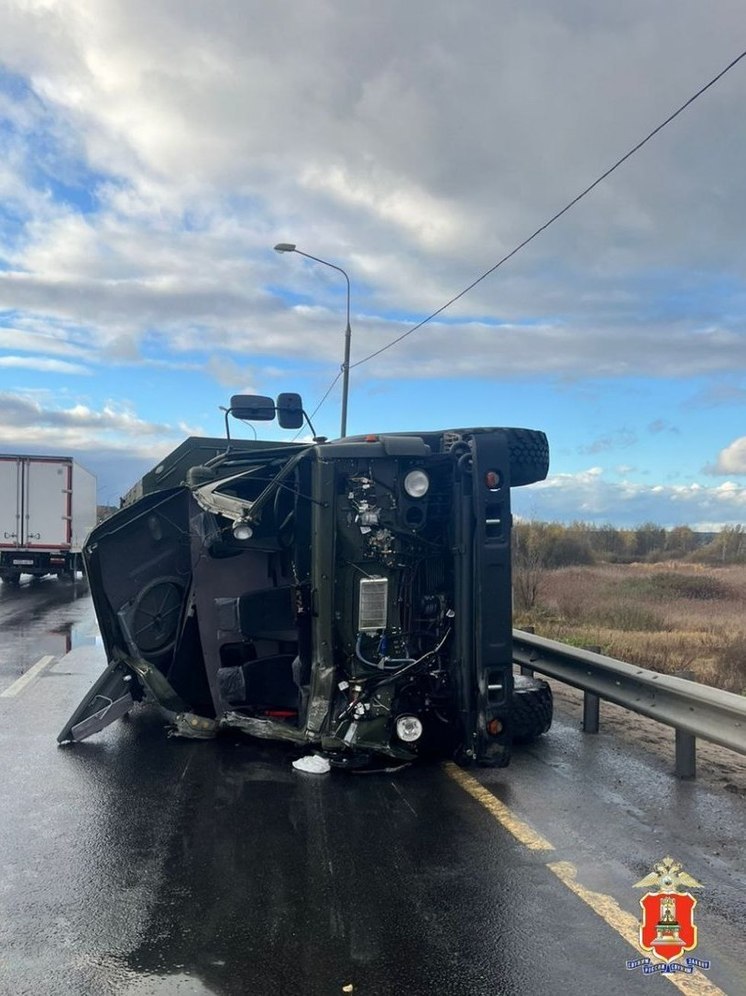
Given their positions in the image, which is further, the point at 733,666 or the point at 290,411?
the point at 733,666

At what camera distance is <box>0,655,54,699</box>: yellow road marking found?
28.6 ft

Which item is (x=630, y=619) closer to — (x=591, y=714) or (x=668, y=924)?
(x=591, y=714)

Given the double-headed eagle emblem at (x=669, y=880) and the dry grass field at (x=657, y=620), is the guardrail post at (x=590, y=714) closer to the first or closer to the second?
the dry grass field at (x=657, y=620)

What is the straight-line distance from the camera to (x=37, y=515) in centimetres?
2494

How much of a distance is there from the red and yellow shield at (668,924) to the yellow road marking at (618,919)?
0.05 m

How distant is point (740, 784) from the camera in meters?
5.91

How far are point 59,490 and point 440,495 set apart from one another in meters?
21.7

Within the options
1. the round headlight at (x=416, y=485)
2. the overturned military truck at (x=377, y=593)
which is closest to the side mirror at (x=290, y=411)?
the overturned military truck at (x=377, y=593)

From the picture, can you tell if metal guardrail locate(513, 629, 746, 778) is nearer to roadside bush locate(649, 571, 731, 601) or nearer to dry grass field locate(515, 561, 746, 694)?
dry grass field locate(515, 561, 746, 694)

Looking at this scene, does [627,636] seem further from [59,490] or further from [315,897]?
[59,490]

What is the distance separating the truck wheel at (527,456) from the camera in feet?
20.4

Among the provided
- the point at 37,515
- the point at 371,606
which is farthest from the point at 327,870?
the point at 37,515

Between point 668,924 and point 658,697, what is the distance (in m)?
2.39

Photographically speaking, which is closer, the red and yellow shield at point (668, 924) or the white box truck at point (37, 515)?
the red and yellow shield at point (668, 924)
